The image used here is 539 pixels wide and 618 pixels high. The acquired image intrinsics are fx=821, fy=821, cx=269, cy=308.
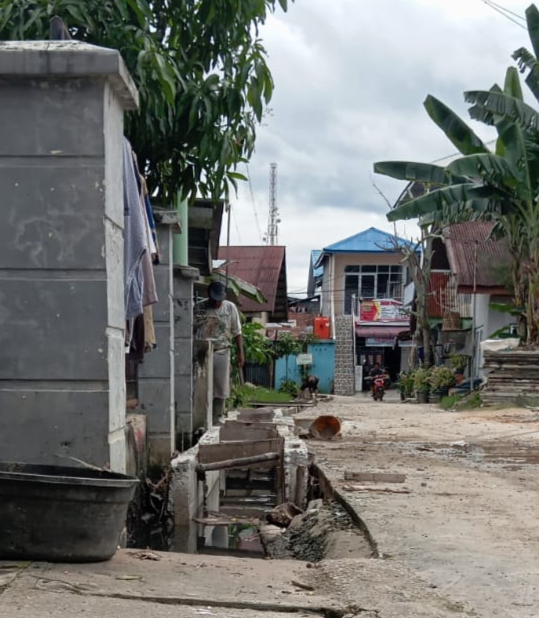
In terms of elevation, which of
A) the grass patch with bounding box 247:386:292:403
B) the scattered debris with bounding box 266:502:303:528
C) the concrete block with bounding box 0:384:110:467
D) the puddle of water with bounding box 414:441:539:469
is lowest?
the grass patch with bounding box 247:386:292:403

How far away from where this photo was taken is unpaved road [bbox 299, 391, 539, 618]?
12.0 ft

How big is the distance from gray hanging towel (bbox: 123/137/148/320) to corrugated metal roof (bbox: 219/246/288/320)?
89.4 feet

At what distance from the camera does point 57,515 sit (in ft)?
11.2

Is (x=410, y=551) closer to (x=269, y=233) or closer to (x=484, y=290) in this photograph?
(x=484, y=290)

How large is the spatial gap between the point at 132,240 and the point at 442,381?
20961mm

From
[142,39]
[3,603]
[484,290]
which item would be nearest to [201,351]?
[142,39]

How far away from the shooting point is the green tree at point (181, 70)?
228 inches

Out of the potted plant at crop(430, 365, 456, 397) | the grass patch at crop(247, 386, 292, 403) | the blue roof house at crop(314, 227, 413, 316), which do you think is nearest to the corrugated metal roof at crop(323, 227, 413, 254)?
the blue roof house at crop(314, 227, 413, 316)

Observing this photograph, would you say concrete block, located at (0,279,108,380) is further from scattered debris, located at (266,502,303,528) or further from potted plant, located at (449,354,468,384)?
potted plant, located at (449,354,468,384)

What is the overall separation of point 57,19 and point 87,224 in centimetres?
133

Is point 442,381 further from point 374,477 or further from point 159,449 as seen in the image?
point 159,449

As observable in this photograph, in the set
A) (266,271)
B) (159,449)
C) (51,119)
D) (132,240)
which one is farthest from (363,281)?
(51,119)

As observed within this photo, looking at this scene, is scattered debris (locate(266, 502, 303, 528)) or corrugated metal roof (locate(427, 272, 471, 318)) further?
corrugated metal roof (locate(427, 272, 471, 318))

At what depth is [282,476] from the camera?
7.60m
